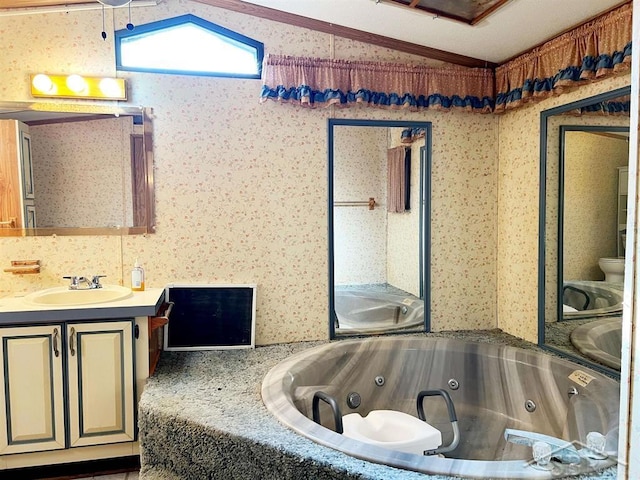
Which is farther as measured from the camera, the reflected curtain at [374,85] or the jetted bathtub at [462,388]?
the reflected curtain at [374,85]

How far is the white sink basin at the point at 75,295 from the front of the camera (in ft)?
8.05

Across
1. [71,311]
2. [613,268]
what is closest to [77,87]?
[71,311]

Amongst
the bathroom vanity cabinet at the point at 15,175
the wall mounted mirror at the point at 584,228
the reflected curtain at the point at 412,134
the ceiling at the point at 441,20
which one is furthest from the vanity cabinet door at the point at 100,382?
the wall mounted mirror at the point at 584,228

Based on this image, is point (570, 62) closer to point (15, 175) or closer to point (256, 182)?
point (256, 182)

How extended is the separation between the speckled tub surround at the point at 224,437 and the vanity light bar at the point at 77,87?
5.22 ft

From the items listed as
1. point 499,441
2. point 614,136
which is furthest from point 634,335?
point 499,441

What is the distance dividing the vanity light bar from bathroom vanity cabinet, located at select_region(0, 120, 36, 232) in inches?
9.5

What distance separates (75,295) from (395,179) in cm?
202

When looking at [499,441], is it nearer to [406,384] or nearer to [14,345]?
[406,384]

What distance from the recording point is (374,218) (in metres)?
2.96

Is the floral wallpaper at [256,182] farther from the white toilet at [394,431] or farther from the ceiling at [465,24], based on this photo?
the white toilet at [394,431]

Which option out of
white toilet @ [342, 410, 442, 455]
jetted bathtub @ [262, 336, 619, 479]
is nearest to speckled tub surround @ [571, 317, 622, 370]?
jetted bathtub @ [262, 336, 619, 479]

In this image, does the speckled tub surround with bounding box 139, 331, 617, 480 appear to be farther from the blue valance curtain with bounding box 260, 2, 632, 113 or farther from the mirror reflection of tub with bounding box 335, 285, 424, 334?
the blue valance curtain with bounding box 260, 2, 632, 113

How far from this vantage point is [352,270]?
9.77ft
